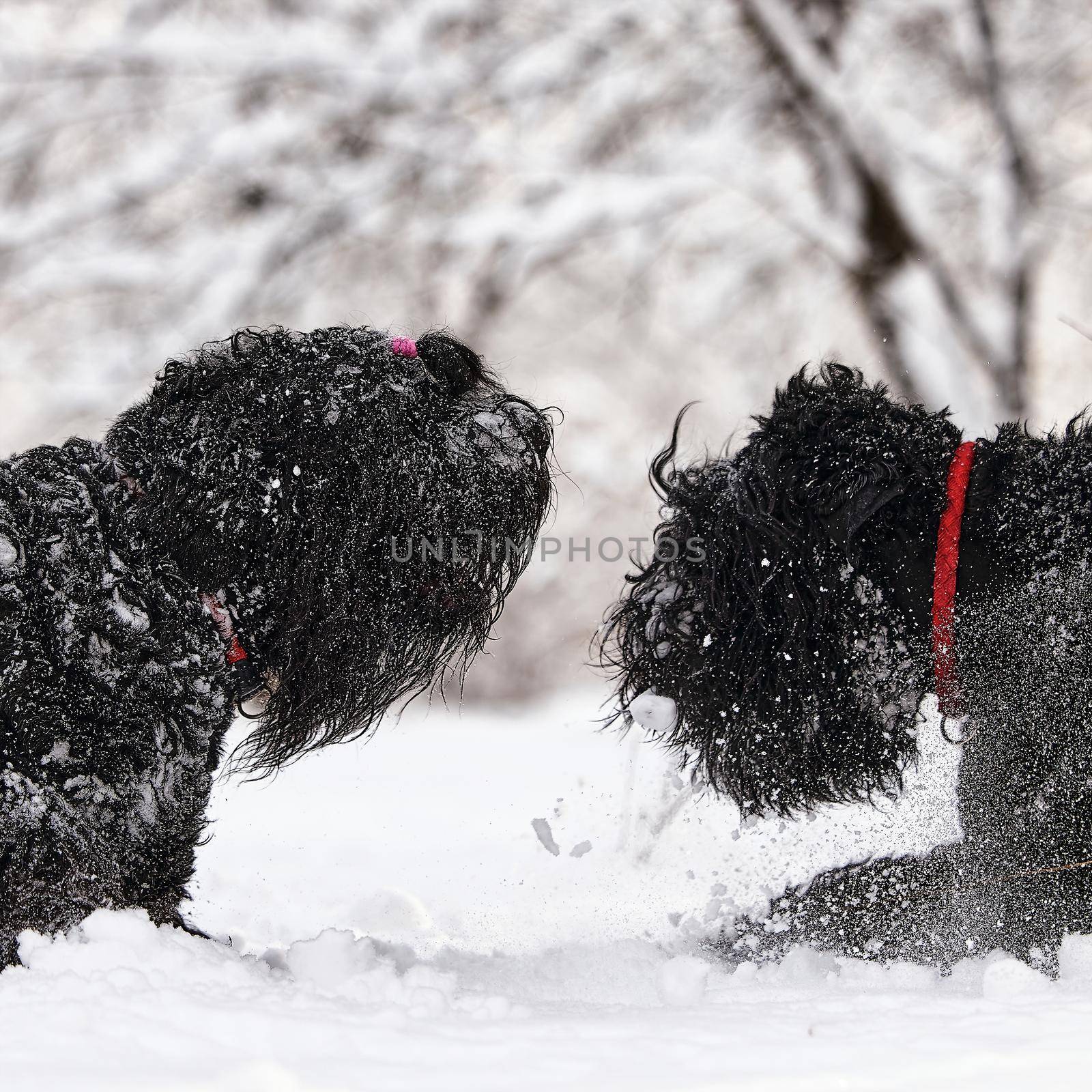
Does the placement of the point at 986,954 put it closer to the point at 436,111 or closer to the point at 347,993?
the point at 347,993

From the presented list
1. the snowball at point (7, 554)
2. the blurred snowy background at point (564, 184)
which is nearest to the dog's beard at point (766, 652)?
the snowball at point (7, 554)

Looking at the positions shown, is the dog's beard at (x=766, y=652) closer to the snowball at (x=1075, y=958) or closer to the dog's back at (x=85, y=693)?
the snowball at (x=1075, y=958)

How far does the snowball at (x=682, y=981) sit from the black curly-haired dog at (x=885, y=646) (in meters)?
0.38

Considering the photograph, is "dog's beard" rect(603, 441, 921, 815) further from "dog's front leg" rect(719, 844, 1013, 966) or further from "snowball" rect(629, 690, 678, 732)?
"dog's front leg" rect(719, 844, 1013, 966)

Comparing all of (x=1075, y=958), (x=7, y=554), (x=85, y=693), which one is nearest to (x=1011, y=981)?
(x=1075, y=958)

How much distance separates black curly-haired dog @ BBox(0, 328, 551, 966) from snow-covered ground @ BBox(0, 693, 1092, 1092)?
230 millimetres

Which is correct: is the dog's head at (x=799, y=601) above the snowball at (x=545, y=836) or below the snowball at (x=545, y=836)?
above

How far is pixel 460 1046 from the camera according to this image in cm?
164

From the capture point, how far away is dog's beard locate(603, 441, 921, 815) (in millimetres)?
2324

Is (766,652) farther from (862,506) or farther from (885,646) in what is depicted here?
(862,506)

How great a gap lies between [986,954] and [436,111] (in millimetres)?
6055

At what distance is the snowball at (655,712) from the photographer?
2539mm

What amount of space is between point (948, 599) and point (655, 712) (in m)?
0.76

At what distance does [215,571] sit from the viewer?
6.99 ft
